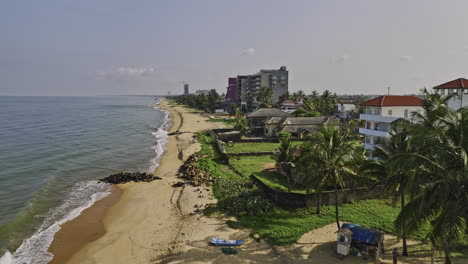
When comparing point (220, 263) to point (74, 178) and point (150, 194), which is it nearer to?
point (150, 194)

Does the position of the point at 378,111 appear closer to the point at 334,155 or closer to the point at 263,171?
the point at 263,171

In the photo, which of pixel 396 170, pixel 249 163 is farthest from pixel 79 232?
pixel 396 170

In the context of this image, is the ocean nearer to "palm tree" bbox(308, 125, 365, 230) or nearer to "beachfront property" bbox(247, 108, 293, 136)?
"palm tree" bbox(308, 125, 365, 230)

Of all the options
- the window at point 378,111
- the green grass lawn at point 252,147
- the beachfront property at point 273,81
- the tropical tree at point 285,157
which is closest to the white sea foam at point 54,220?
the tropical tree at point 285,157

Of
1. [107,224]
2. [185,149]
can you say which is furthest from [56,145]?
[107,224]

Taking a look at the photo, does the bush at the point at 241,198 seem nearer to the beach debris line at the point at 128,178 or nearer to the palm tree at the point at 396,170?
the palm tree at the point at 396,170

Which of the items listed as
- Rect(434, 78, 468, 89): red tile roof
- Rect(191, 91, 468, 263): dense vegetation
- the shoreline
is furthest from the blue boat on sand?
Rect(434, 78, 468, 89): red tile roof
